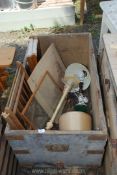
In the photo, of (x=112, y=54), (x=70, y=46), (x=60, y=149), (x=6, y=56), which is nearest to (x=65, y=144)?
(x=60, y=149)

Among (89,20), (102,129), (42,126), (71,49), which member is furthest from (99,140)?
(89,20)

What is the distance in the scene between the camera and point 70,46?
2.40m

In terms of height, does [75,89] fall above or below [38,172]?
above

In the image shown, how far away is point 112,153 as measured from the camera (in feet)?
4.83

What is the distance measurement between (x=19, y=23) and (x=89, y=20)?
0.98 m

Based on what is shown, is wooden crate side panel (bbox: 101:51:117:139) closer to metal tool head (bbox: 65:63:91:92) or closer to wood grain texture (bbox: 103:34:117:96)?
wood grain texture (bbox: 103:34:117:96)

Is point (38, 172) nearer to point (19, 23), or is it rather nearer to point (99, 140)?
point (99, 140)

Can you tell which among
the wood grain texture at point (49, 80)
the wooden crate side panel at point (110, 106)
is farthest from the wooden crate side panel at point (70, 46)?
the wooden crate side panel at point (110, 106)

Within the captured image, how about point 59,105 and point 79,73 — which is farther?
point 79,73

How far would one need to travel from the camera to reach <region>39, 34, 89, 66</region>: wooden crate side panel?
233 cm

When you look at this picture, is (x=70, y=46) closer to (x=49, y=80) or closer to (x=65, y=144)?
(x=49, y=80)

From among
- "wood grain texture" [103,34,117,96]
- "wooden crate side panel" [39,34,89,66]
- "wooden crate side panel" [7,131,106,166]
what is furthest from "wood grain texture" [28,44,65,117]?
"wood grain texture" [103,34,117,96]

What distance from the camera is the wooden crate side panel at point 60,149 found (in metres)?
1.56

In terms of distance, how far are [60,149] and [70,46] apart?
108cm
